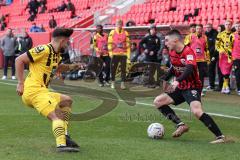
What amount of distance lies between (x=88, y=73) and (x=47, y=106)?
1344cm

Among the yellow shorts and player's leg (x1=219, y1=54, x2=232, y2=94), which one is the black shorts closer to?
the yellow shorts

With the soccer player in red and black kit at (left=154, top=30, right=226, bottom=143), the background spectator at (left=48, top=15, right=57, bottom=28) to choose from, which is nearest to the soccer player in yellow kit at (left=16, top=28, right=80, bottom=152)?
the soccer player in red and black kit at (left=154, top=30, right=226, bottom=143)

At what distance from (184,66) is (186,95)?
46 cm

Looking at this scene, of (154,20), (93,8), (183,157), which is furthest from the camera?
(93,8)

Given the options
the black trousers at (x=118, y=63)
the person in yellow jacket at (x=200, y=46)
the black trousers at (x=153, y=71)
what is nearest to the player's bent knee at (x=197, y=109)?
the person in yellow jacket at (x=200, y=46)

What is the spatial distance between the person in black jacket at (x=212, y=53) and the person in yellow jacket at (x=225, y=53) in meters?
0.46

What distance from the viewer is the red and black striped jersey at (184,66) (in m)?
8.41

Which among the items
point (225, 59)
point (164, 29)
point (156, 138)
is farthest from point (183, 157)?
point (164, 29)

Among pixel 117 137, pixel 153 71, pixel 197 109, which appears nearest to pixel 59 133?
pixel 117 137

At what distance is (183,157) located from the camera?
6965 millimetres

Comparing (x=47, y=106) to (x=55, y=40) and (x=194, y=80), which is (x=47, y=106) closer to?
(x=55, y=40)

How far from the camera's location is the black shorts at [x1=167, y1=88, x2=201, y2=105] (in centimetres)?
845

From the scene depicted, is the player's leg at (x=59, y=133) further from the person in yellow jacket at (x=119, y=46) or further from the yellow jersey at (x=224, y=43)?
the person in yellow jacket at (x=119, y=46)

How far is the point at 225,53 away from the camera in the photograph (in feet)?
54.0
